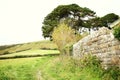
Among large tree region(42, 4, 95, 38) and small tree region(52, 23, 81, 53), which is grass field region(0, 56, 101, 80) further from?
large tree region(42, 4, 95, 38)

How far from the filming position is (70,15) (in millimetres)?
61844

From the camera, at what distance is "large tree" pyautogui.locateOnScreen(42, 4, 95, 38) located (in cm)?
6077

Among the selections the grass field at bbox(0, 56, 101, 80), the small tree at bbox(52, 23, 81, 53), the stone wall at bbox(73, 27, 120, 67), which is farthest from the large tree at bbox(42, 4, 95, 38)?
the stone wall at bbox(73, 27, 120, 67)

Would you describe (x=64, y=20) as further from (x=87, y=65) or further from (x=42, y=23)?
(x=87, y=65)

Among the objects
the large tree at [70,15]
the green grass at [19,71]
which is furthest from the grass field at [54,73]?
the large tree at [70,15]

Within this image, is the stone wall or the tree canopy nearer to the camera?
the stone wall

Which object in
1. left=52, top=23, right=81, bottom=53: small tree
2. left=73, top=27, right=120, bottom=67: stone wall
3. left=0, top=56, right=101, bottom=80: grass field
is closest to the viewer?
left=73, top=27, right=120, bottom=67: stone wall

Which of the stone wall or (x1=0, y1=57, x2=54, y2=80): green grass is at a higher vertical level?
the stone wall

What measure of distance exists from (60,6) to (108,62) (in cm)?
4669

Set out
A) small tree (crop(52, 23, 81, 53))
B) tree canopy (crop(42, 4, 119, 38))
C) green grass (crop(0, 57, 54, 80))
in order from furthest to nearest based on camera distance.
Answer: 1. tree canopy (crop(42, 4, 119, 38))
2. small tree (crop(52, 23, 81, 53))
3. green grass (crop(0, 57, 54, 80))

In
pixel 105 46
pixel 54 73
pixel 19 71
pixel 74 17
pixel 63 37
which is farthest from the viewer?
pixel 74 17

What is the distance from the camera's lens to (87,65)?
19453mm

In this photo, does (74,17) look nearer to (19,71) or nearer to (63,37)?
(63,37)

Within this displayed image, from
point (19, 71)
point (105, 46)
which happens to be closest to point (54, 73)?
point (105, 46)
